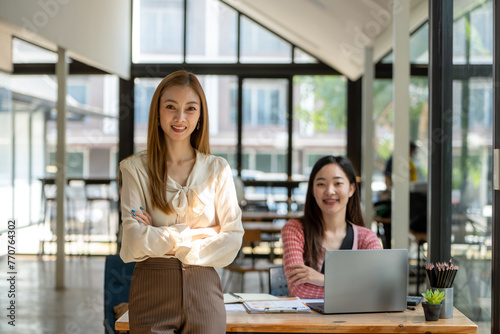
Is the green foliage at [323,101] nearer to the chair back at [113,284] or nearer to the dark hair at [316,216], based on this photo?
the dark hair at [316,216]

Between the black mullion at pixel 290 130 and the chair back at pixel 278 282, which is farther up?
the black mullion at pixel 290 130

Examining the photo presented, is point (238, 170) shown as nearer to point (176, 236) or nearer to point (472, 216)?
point (472, 216)

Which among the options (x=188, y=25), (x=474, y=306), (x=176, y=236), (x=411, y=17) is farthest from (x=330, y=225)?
(x=188, y=25)

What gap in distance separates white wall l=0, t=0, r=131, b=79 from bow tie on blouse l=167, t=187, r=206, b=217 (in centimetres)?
381

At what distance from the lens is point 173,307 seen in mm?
1980

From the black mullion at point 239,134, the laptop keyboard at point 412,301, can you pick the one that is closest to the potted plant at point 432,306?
the laptop keyboard at point 412,301

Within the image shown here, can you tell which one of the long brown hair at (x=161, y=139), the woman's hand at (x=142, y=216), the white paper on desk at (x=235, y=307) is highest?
the long brown hair at (x=161, y=139)

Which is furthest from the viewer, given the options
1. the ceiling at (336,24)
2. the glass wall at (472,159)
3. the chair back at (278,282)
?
the ceiling at (336,24)

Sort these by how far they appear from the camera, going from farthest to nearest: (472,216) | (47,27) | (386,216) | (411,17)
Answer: (386,216)
(47,27)
(411,17)
(472,216)

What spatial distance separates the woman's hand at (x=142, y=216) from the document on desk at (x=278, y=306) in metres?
0.82

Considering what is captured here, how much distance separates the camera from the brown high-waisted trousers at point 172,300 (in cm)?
198

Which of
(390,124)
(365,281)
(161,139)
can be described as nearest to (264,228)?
(390,124)

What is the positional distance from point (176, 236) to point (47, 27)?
489cm

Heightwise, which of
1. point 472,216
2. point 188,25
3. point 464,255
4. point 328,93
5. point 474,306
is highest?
point 188,25
